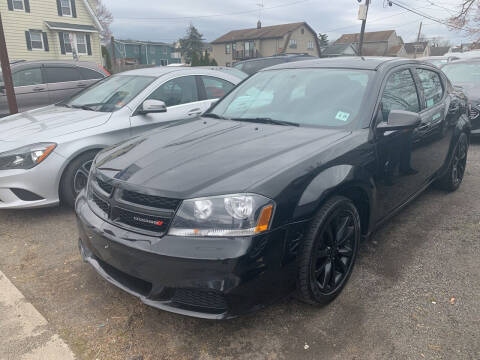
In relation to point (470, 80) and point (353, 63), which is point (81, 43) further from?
point (353, 63)

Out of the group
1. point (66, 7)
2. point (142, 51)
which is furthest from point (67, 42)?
point (142, 51)

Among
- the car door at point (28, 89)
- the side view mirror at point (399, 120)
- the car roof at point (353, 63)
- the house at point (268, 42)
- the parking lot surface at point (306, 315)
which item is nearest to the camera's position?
the parking lot surface at point (306, 315)

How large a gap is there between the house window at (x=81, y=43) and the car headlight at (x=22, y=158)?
25.4 m

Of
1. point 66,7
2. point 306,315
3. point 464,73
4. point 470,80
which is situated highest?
point 66,7

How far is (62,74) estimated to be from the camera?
8555 millimetres

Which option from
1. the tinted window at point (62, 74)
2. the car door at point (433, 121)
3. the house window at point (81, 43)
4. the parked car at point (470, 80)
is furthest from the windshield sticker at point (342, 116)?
the house window at point (81, 43)

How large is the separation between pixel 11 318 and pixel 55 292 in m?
0.33

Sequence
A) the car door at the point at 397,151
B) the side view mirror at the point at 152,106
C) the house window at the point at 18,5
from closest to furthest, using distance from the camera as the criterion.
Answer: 1. the car door at the point at 397,151
2. the side view mirror at the point at 152,106
3. the house window at the point at 18,5

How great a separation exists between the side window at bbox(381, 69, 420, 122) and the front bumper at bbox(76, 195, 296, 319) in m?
1.65

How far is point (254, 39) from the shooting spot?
51.8m

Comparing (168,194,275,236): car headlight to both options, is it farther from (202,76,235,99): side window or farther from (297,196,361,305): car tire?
(202,76,235,99): side window

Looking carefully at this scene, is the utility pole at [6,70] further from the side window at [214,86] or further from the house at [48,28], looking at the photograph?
the house at [48,28]

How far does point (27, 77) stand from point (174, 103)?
200 inches

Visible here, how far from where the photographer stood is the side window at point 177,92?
488cm
